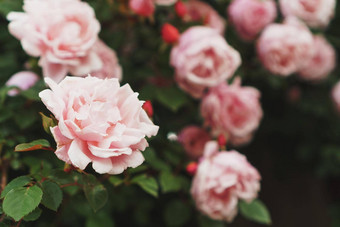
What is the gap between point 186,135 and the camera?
106 centimetres

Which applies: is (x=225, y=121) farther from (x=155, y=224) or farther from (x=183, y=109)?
(x=155, y=224)

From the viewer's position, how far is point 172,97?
0.97 meters

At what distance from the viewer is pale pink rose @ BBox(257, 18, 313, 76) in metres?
1.07

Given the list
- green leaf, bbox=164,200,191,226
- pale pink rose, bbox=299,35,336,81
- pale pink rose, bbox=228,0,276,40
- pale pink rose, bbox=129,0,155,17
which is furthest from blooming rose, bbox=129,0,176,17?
pale pink rose, bbox=299,35,336,81

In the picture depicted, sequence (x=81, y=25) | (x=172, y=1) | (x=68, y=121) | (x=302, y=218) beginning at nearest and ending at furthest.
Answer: (x=68, y=121) < (x=81, y=25) < (x=172, y=1) < (x=302, y=218)

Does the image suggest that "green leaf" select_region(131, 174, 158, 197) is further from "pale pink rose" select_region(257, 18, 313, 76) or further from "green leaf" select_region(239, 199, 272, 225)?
"pale pink rose" select_region(257, 18, 313, 76)

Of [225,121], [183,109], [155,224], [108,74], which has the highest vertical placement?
[108,74]

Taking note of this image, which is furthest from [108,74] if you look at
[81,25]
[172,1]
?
[172,1]


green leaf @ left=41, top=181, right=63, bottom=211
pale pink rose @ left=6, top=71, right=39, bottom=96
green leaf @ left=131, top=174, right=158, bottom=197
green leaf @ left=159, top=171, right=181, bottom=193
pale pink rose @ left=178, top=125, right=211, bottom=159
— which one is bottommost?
pale pink rose @ left=178, top=125, right=211, bottom=159

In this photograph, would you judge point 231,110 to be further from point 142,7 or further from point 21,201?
point 21,201

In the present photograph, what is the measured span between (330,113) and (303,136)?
0.14 m

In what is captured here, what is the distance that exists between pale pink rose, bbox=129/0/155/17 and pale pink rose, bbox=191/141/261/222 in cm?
35

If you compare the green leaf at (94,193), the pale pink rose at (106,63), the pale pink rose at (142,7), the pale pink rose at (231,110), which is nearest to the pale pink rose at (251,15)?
the pale pink rose at (231,110)

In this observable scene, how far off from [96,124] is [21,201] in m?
0.14
